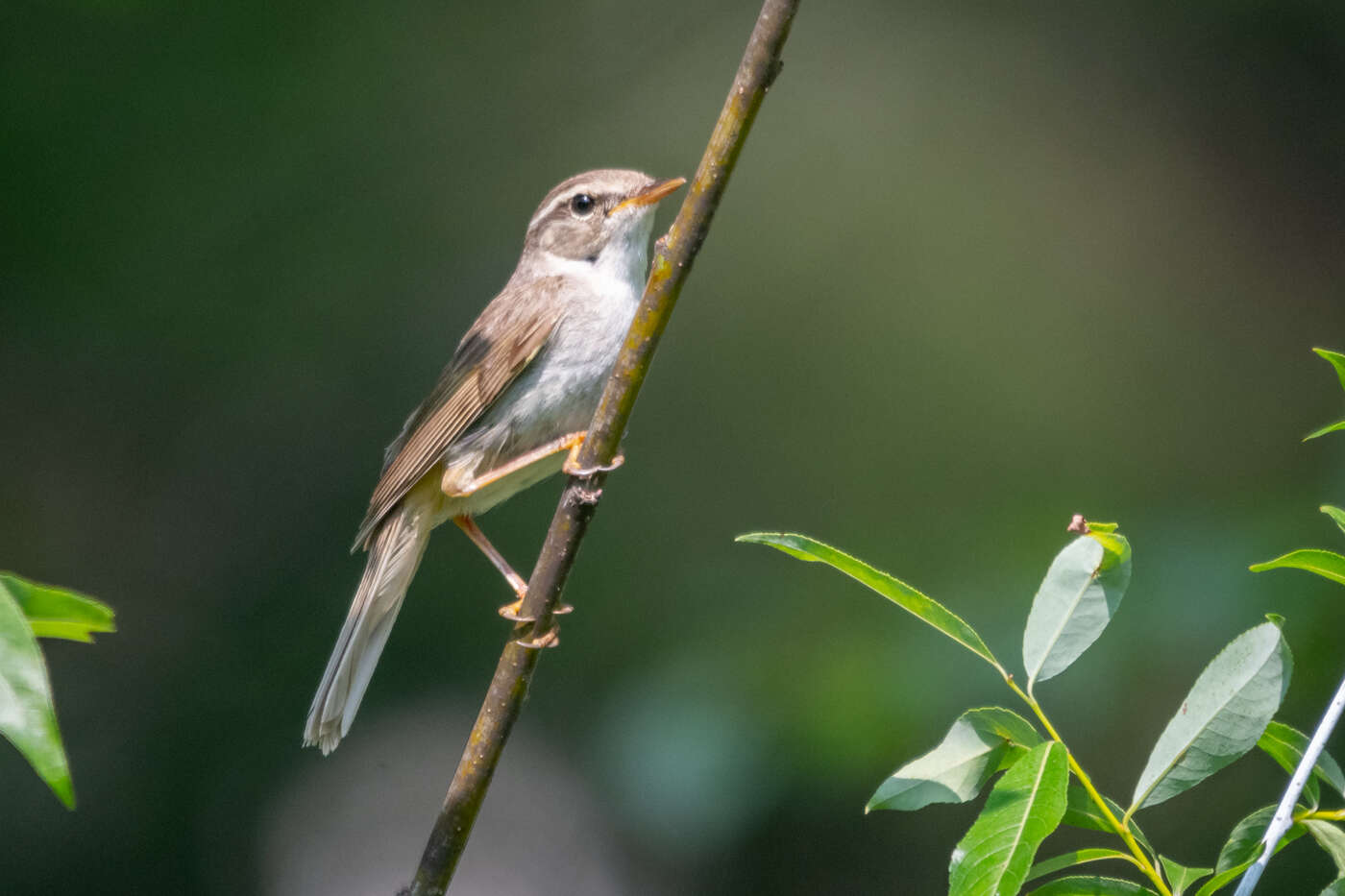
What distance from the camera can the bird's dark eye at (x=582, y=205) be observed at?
389cm

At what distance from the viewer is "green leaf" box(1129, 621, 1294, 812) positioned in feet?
4.37

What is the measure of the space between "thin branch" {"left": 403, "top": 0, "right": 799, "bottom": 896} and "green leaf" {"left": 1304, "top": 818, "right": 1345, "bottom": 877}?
0.98 metres

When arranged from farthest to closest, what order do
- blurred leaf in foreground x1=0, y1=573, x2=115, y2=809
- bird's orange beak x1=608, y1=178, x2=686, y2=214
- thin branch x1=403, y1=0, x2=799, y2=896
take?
1. bird's orange beak x1=608, y1=178, x2=686, y2=214
2. thin branch x1=403, y1=0, x2=799, y2=896
3. blurred leaf in foreground x1=0, y1=573, x2=115, y2=809

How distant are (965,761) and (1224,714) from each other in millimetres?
258

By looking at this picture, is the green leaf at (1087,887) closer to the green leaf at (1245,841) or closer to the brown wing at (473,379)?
the green leaf at (1245,841)

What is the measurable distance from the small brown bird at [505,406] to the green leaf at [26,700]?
2022 millimetres

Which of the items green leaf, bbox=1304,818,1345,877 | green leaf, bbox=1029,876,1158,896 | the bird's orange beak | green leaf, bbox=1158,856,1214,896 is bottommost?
green leaf, bbox=1029,876,1158,896

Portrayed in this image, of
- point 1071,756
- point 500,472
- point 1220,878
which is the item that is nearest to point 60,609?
point 1071,756

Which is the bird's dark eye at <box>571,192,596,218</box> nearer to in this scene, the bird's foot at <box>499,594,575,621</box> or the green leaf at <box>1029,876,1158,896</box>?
the bird's foot at <box>499,594,575,621</box>

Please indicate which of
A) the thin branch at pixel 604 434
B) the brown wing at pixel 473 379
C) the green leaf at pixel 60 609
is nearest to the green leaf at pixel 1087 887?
the thin branch at pixel 604 434

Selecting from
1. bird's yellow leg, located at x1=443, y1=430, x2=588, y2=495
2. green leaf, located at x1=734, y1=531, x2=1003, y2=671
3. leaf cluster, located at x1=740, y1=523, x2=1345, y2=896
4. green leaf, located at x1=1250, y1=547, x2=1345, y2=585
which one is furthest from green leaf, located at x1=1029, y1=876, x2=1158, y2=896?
bird's yellow leg, located at x1=443, y1=430, x2=588, y2=495

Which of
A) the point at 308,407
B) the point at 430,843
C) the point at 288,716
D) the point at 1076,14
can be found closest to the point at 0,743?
the point at 288,716

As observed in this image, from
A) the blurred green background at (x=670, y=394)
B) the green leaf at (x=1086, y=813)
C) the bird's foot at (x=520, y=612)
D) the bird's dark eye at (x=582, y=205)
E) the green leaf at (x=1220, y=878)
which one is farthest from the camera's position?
the blurred green background at (x=670, y=394)

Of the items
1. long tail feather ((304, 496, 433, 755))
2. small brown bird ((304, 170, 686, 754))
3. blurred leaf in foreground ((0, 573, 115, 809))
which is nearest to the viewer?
blurred leaf in foreground ((0, 573, 115, 809))
